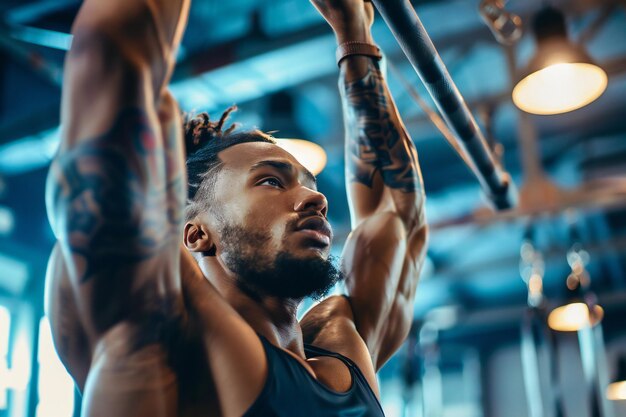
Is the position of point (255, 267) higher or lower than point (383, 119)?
lower

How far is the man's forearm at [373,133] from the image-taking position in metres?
1.96

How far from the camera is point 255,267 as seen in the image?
4.97ft

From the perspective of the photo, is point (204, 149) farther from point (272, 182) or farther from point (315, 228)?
point (315, 228)

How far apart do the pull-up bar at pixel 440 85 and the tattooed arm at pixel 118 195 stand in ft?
1.56

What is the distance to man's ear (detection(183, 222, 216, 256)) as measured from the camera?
161 centimetres

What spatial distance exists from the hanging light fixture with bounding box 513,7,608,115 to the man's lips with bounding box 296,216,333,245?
2.57 metres

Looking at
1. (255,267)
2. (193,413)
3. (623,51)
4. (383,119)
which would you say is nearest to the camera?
(193,413)

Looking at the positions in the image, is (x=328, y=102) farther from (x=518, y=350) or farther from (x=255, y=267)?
(x=518, y=350)

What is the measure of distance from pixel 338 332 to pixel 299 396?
0.39 m

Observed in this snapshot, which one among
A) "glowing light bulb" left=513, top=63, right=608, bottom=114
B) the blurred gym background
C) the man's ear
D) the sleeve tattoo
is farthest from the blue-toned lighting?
the sleeve tattoo

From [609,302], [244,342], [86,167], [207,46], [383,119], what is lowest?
[244,342]

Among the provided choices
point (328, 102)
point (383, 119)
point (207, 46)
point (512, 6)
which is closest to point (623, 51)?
point (512, 6)

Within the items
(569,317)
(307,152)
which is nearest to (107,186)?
(307,152)

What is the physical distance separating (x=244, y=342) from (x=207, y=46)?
4371 mm
